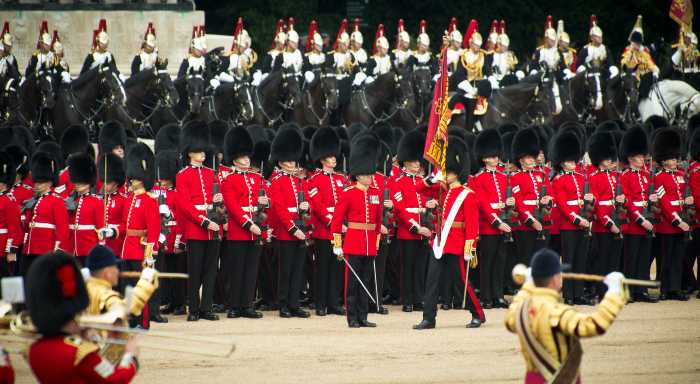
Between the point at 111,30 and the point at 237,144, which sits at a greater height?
the point at 111,30

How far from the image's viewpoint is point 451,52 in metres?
20.4

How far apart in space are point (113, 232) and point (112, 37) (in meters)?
11.0

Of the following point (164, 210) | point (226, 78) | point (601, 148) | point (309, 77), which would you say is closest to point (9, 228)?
point (164, 210)

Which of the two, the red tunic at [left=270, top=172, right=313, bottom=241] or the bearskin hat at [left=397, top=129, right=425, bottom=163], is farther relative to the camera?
the bearskin hat at [left=397, top=129, right=425, bottom=163]

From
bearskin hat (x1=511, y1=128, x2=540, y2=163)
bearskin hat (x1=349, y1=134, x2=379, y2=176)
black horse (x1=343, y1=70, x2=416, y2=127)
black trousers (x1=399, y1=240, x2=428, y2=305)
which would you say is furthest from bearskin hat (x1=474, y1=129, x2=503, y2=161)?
black horse (x1=343, y1=70, x2=416, y2=127)

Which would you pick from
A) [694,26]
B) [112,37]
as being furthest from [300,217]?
[694,26]

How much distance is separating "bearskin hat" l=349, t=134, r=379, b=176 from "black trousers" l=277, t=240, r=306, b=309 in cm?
92

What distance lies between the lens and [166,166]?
41.7 feet

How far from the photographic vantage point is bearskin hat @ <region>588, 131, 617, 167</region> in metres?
13.9

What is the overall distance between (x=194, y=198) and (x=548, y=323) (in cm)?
579

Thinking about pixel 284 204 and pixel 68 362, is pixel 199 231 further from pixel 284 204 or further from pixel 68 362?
pixel 68 362

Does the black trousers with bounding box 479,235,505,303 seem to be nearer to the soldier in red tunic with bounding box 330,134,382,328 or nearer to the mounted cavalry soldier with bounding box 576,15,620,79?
the soldier in red tunic with bounding box 330,134,382,328

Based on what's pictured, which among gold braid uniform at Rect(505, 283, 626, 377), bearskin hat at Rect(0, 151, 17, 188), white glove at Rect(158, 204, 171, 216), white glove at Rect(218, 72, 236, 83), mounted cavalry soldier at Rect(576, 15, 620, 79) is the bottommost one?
gold braid uniform at Rect(505, 283, 626, 377)

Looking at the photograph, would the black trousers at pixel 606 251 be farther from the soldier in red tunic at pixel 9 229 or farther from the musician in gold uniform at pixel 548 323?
the musician in gold uniform at pixel 548 323
